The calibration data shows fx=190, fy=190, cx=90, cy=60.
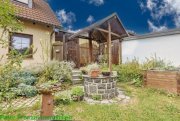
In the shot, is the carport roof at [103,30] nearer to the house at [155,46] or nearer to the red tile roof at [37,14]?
the red tile roof at [37,14]

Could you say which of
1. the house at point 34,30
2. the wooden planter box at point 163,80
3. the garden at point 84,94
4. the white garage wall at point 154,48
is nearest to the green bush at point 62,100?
the garden at point 84,94

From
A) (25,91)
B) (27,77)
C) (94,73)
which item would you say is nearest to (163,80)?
(94,73)

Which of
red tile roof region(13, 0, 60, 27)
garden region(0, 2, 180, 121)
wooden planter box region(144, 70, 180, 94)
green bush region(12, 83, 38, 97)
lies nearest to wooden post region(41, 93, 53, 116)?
garden region(0, 2, 180, 121)

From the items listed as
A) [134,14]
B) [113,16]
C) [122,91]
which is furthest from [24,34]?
[134,14]

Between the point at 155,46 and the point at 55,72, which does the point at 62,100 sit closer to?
the point at 55,72

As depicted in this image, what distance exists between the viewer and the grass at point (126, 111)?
5592mm

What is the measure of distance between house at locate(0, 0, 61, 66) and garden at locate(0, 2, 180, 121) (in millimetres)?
1529

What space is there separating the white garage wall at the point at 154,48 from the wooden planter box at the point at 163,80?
2974 mm

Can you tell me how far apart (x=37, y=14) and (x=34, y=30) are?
1062mm

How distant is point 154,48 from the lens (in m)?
13.0

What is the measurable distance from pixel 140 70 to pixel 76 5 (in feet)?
37.8

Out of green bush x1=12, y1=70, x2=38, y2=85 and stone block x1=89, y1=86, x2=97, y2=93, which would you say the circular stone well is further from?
green bush x1=12, y1=70, x2=38, y2=85

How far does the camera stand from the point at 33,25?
11.1 metres

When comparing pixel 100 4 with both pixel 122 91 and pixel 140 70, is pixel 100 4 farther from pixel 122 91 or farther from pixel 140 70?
pixel 122 91
